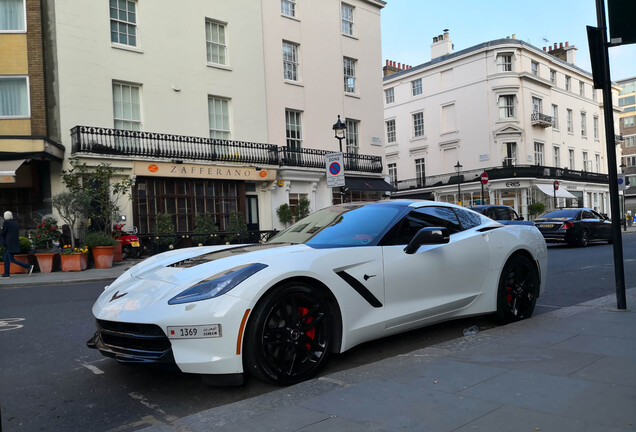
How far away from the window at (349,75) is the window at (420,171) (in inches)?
829

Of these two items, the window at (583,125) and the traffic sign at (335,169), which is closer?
the traffic sign at (335,169)

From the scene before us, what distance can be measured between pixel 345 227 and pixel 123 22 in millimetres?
18338

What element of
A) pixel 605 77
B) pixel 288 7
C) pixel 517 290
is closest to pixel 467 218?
pixel 517 290

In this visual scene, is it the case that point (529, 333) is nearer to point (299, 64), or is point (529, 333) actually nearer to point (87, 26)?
point (87, 26)

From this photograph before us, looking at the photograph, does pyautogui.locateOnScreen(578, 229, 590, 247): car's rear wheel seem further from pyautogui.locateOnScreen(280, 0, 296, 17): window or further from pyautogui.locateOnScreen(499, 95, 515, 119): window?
pyautogui.locateOnScreen(499, 95, 515, 119): window

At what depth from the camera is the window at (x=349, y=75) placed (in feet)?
91.4

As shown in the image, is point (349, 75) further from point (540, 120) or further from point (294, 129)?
point (540, 120)

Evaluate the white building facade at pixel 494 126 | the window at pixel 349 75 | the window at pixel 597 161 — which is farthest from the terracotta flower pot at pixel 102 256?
the window at pixel 597 161

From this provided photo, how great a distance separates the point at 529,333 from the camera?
4922 millimetres

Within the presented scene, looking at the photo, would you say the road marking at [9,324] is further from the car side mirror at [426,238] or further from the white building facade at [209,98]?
the white building facade at [209,98]

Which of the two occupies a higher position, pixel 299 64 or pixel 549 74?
pixel 549 74

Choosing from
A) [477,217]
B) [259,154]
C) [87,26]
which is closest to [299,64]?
[259,154]

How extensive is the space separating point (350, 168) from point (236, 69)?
300 inches

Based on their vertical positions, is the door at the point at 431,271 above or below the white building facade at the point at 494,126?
below
